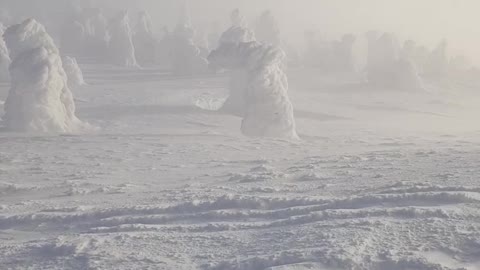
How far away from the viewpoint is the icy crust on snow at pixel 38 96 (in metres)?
27.5

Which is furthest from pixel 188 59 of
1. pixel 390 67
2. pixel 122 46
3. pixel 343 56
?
pixel 390 67

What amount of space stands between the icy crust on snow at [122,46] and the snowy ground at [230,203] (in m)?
38.3

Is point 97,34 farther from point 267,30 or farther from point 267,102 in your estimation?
point 267,102

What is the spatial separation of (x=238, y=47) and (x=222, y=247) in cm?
2468

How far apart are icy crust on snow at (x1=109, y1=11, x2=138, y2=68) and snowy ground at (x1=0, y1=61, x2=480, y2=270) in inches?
1508

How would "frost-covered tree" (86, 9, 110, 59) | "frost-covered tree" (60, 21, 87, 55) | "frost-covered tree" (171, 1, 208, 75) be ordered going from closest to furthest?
"frost-covered tree" (171, 1, 208, 75) → "frost-covered tree" (86, 9, 110, 59) → "frost-covered tree" (60, 21, 87, 55)

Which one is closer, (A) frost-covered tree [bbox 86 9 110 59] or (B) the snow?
(B) the snow

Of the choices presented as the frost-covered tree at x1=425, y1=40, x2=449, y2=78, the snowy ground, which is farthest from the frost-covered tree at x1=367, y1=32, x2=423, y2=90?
the snowy ground

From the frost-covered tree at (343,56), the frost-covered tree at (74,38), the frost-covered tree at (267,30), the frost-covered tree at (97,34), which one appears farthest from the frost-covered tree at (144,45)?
the frost-covered tree at (343,56)

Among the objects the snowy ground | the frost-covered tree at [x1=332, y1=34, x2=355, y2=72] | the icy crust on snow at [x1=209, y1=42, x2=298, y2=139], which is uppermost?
the frost-covered tree at [x1=332, y1=34, x2=355, y2=72]

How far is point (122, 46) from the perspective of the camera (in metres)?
65.4

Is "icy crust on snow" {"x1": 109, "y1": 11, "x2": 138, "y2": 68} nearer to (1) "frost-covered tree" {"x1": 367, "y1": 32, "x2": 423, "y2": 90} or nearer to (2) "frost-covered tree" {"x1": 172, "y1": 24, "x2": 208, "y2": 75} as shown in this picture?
(2) "frost-covered tree" {"x1": 172, "y1": 24, "x2": 208, "y2": 75}

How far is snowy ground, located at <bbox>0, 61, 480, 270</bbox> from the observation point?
8961mm

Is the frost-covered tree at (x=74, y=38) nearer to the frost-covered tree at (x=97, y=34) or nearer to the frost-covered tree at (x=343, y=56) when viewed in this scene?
the frost-covered tree at (x=97, y=34)
